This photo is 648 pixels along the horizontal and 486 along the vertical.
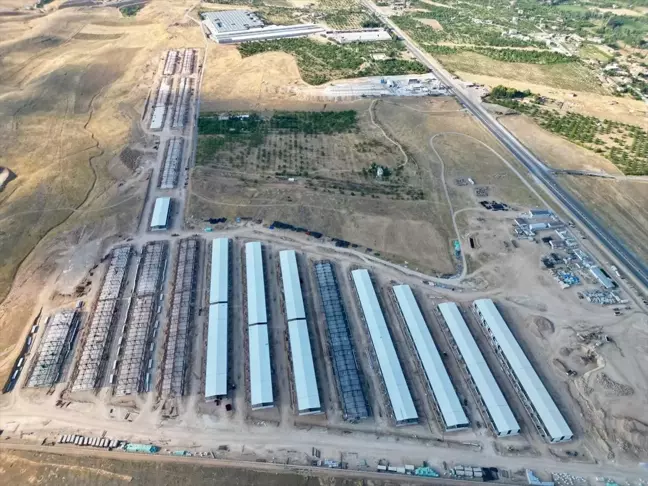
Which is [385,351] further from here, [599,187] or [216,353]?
[599,187]

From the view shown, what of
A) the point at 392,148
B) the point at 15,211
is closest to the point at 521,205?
the point at 392,148

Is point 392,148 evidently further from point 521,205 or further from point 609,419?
point 609,419

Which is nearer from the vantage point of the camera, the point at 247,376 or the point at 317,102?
the point at 247,376

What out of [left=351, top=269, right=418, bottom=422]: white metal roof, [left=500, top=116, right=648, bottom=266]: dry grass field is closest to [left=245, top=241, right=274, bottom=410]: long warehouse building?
[left=351, top=269, right=418, bottom=422]: white metal roof

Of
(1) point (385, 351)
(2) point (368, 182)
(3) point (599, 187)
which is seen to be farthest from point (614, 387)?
(2) point (368, 182)

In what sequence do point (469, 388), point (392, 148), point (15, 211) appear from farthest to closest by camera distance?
1. point (392, 148)
2. point (15, 211)
3. point (469, 388)

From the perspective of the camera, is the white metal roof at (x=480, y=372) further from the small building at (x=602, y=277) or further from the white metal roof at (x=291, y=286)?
the small building at (x=602, y=277)

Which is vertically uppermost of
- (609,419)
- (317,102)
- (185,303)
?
(317,102)
